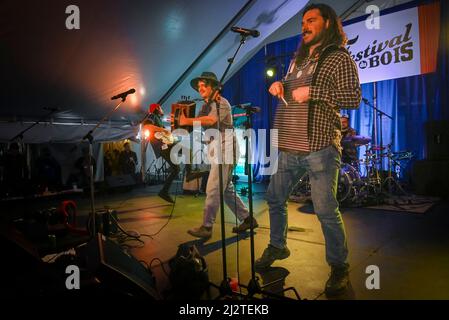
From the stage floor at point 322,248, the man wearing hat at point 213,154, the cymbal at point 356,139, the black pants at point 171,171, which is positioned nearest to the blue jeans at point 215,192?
the man wearing hat at point 213,154

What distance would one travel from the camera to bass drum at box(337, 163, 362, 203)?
534cm

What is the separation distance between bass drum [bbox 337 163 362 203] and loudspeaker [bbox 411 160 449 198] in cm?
173

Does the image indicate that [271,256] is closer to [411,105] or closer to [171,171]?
[171,171]

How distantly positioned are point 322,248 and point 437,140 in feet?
16.1

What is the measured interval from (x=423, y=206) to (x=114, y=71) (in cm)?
707

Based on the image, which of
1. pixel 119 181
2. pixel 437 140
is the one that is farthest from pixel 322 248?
pixel 119 181

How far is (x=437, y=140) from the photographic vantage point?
20.5 feet

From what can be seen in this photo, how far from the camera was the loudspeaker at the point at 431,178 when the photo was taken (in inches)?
233

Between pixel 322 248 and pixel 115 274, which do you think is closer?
pixel 115 274

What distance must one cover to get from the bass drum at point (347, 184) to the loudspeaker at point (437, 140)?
2131mm

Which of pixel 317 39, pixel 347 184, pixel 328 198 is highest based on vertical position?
pixel 317 39

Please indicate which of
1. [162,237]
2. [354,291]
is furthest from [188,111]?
[354,291]
